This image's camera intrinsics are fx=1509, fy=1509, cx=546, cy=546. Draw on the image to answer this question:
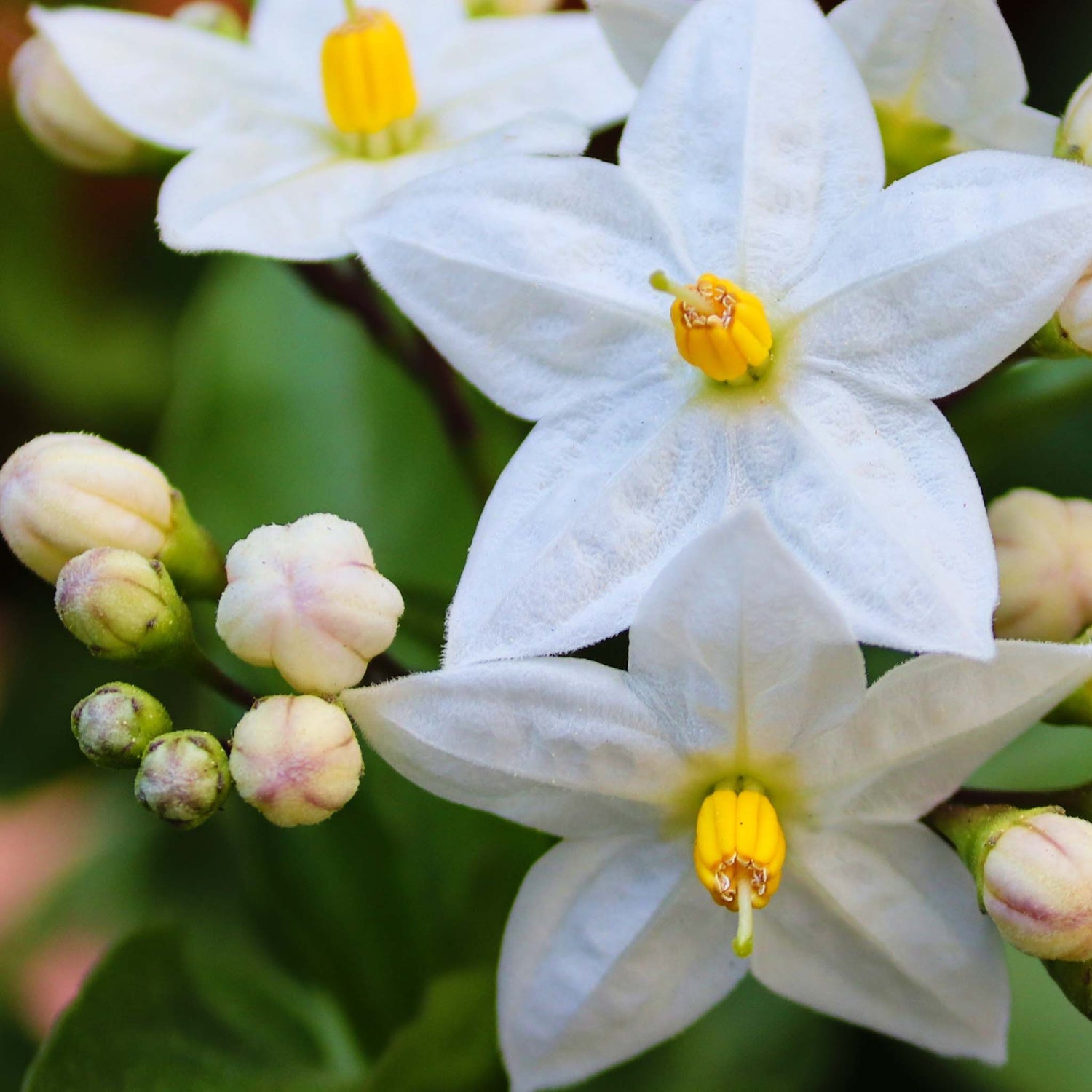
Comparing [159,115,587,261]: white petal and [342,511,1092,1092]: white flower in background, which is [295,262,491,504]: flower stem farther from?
[342,511,1092,1092]: white flower in background

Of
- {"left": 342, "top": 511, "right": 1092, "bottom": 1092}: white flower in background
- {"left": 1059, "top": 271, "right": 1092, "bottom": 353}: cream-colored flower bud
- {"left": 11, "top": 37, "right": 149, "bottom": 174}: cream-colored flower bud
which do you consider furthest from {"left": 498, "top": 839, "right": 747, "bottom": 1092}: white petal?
{"left": 11, "top": 37, "right": 149, "bottom": 174}: cream-colored flower bud

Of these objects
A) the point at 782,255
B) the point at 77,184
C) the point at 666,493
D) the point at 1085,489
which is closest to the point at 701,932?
the point at 666,493

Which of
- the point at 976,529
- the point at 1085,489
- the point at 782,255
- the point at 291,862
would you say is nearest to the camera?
the point at 976,529

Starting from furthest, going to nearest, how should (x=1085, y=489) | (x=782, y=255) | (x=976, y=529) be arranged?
(x=1085, y=489), (x=782, y=255), (x=976, y=529)

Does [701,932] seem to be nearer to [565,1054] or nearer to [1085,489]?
[565,1054]

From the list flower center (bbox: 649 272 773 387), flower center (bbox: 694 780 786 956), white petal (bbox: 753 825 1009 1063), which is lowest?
white petal (bbox: 753 825 1009 1063)
